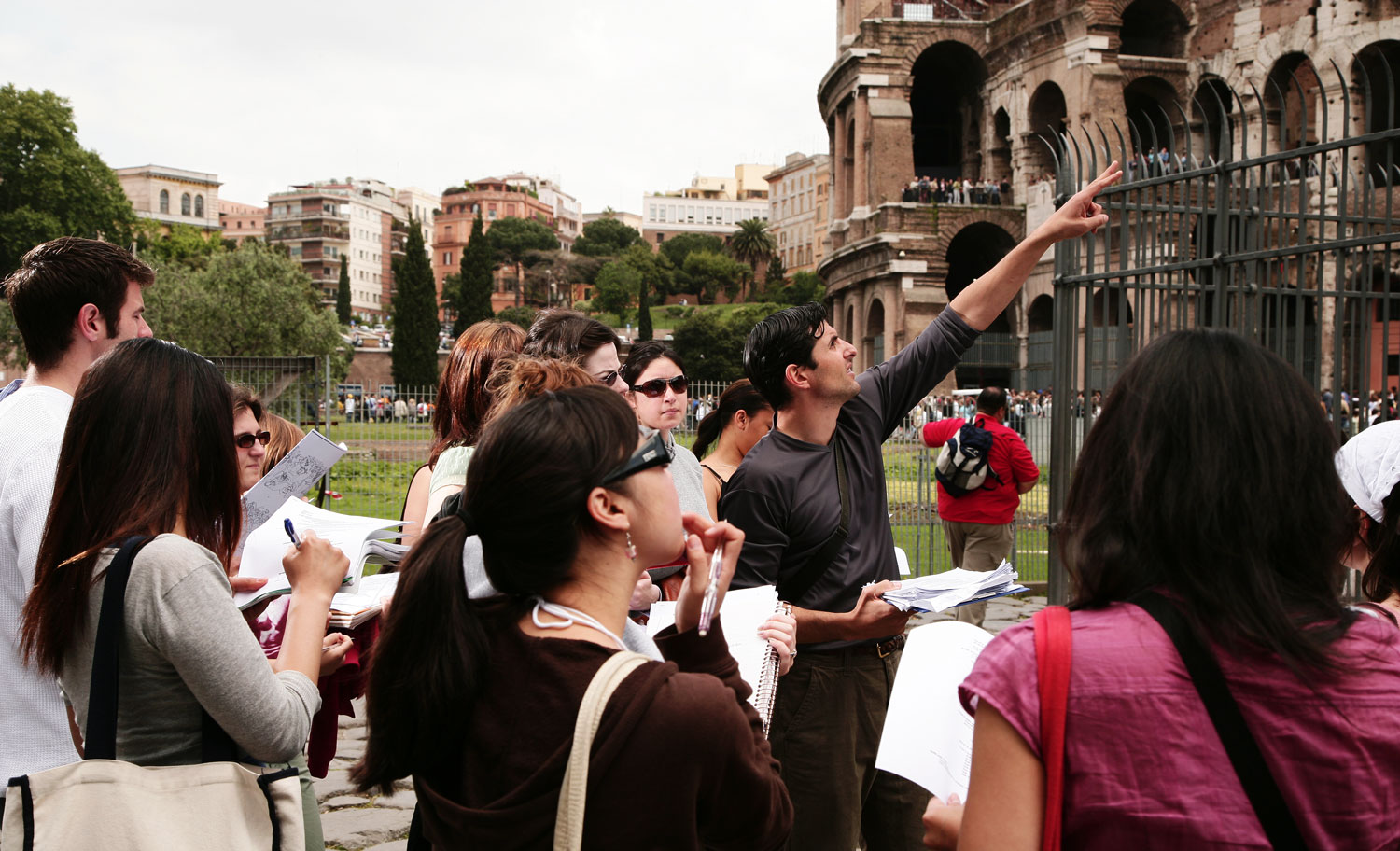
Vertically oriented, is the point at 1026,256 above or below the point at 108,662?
above

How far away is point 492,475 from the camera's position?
1758mm

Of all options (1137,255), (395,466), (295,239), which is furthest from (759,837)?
(295,239)

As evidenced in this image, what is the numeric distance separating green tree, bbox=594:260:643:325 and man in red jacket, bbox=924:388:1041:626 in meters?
93.4

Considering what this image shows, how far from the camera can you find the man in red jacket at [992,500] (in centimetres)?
764

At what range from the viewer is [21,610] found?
7.62 ft

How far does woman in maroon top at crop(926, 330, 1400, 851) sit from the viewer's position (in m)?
1.39

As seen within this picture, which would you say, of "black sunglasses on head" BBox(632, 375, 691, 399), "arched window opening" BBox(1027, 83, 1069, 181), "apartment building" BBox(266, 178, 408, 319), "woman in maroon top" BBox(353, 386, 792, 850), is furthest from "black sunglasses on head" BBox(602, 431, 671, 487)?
"apartment building" BBox(266, 178, 408, 319)

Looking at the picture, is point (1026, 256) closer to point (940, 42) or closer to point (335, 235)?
point (940, 42)

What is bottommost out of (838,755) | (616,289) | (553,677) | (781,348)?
(838,755)

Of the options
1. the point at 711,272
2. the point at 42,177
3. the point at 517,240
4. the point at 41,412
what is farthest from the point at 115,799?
the point at 517,240

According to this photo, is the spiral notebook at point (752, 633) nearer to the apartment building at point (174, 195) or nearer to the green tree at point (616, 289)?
the green tree at point (616, 289)

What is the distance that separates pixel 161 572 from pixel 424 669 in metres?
0.63

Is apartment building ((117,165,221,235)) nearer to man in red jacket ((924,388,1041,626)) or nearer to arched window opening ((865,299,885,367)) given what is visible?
arched window opening ((865,299,885,367))

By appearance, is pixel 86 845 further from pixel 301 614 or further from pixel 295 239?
pixel 295 239
